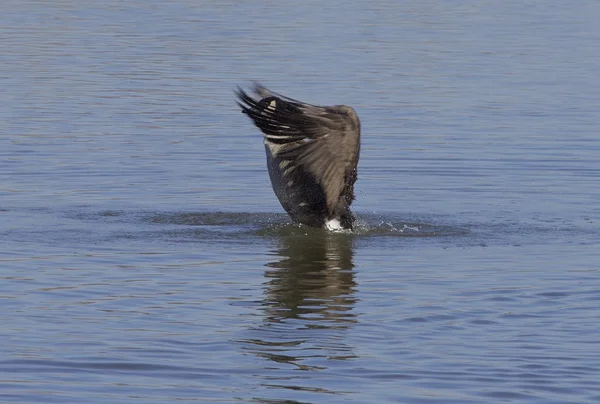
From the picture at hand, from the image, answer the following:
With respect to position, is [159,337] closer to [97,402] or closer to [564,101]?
[97,402]

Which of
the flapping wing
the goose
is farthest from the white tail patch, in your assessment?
the flapping wing

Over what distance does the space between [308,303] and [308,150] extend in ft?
7.15

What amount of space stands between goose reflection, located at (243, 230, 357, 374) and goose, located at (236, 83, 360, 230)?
0.36 metres

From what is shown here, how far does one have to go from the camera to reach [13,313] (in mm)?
9922

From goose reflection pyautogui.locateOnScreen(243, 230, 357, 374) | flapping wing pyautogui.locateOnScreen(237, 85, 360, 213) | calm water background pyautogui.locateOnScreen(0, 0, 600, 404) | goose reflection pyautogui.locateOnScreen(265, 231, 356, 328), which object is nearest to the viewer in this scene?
calm water background pyautogui.locateOnScreen(0, 0, 600, 404)

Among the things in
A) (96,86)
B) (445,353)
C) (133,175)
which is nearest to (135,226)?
(133,175)

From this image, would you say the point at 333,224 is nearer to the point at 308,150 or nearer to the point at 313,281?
the point at 308,150

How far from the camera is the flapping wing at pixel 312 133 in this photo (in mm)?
12242

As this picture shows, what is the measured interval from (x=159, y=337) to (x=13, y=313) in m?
1.19

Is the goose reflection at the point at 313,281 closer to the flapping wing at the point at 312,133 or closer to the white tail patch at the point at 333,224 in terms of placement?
the white tail patch at the point at 333,224

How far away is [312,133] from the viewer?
40.5 feet

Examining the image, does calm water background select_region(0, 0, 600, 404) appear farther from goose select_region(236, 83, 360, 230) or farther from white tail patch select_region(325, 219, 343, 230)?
goose select_region(236, 83, 360, 230)

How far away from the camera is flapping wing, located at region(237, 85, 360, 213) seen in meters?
12.2

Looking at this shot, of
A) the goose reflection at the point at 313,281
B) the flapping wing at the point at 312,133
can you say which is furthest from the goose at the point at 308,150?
the goose reflection at the point at 313,281
